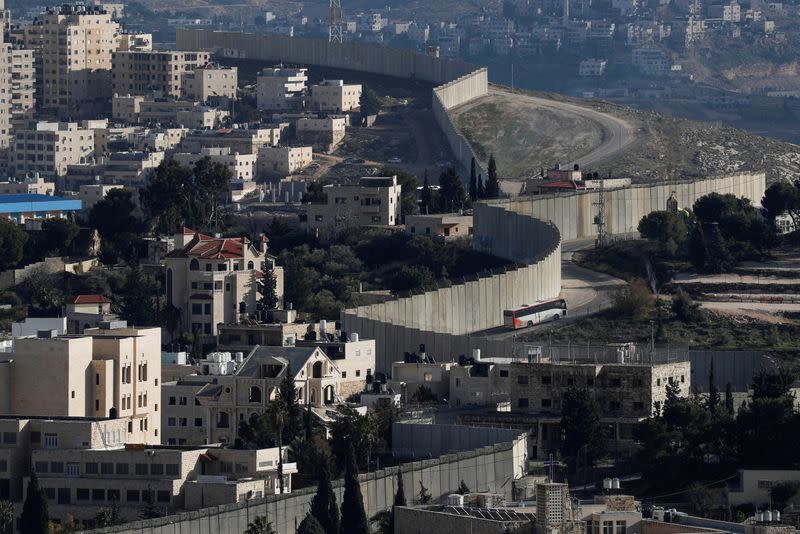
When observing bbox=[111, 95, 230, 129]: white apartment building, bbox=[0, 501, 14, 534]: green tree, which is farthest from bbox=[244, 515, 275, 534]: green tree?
bbox=[111, 95, 230, 129]: white apartment building

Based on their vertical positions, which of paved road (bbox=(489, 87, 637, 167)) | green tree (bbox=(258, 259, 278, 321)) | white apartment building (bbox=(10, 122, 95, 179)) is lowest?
white apartment building (bbox=(10, 122, 95, 179))

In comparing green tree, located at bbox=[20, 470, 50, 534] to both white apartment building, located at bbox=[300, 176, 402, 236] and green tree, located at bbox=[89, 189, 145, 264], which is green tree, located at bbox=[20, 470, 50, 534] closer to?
green tree, located at bbox=[89, 189, 145, 264]

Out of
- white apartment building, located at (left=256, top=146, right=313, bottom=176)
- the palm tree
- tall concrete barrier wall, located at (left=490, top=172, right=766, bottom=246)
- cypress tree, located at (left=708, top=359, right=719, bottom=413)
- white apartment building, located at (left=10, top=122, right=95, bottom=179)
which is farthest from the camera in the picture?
white apartment building, located at (left=10, top=122, right=95, bottom=179)

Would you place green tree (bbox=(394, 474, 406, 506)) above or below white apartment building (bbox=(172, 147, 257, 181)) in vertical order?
above

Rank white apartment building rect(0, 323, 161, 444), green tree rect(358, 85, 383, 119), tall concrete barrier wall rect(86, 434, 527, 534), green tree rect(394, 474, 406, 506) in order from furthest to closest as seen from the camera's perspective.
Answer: green tree rect(358, 85, 383, 119) → white apartment building rect(0, 323, 161, 444) → green tree rect(394, 474, 406, 506) → tall concrete barrier wall rect(86, 434, 527, 534)

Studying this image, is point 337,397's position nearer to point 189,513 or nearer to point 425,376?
point 425,376

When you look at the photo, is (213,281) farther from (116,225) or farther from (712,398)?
(712,398)

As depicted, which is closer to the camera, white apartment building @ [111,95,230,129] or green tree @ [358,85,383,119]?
white apartment building @ [111,95,230,129]
